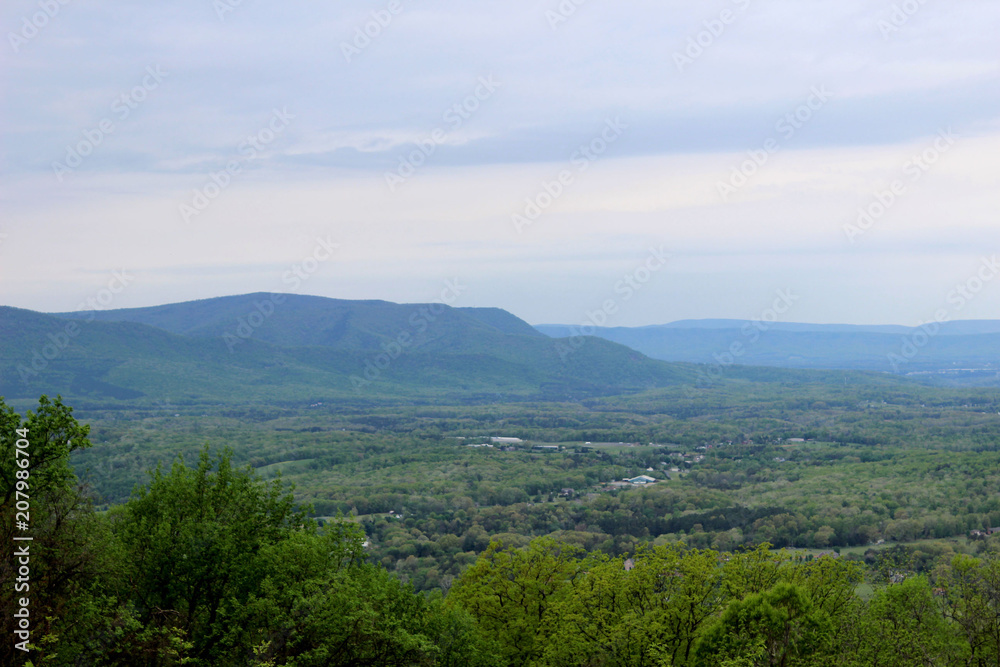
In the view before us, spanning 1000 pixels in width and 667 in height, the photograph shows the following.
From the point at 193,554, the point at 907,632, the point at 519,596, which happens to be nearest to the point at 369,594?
the point at 193,554

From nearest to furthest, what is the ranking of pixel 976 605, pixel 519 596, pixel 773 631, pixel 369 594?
pixel 369 594
pixel 773 631
pixel 976 605
pixel 519 596

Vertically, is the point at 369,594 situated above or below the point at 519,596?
above

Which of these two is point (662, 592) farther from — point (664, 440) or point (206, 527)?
point (664, 440)

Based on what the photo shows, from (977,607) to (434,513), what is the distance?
65750mm

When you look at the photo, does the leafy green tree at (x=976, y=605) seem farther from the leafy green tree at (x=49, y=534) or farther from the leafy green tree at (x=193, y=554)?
the leafy green tree at (x=49, y=534)

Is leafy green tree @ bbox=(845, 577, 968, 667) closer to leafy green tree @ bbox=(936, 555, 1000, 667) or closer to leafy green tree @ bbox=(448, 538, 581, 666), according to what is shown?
leafy green tree @ bbox=(936, 555, 1000, 667)

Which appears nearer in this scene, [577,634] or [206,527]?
[206,527]

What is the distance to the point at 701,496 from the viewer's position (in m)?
90.8

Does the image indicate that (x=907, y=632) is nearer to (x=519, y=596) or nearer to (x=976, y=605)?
(x=976, y=605)

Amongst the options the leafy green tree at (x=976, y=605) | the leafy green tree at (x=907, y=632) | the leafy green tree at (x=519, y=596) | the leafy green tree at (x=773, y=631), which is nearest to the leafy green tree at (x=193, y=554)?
the leafy green tree at (x=519, y=596)


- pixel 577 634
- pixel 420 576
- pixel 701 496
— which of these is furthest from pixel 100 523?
pixel 701 496

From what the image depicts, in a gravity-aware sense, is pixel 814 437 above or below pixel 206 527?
below

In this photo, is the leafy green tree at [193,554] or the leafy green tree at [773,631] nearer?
the leafy green tree at [193,554]

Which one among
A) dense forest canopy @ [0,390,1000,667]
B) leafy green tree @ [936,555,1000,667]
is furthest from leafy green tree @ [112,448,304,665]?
leafy green tree @ [936,555,1000,667]
